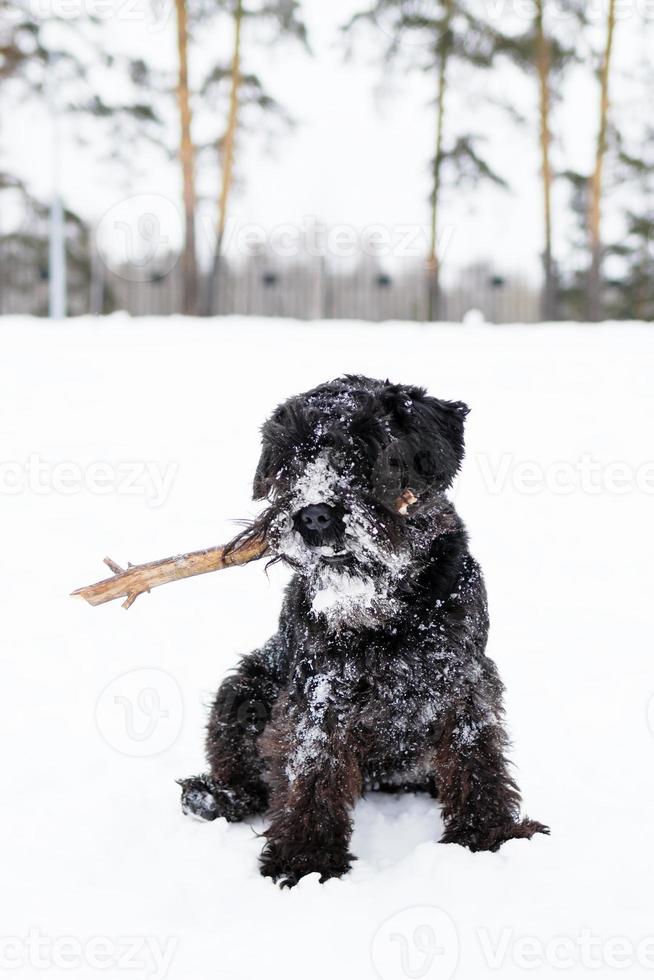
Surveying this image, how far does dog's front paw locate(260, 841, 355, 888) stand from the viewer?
3.00m

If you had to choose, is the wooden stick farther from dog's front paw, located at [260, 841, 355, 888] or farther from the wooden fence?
the wooden fence

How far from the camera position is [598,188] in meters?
15.5

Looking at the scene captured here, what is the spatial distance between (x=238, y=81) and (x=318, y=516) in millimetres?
14574

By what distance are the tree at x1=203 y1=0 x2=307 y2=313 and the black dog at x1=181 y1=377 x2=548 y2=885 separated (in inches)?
524

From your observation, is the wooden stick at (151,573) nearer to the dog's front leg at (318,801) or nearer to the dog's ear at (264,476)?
the dog's ear at (264,476)

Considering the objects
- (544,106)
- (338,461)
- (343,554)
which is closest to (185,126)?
(544,106)

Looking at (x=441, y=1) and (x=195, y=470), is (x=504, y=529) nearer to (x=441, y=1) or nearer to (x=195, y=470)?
(x=195, y=470)

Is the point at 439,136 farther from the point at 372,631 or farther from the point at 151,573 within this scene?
the point at 372,631

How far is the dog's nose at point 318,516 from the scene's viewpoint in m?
2.82

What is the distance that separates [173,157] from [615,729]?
13.7 meters

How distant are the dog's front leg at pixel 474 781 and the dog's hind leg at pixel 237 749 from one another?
83 centimetres

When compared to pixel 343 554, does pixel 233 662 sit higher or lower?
lower

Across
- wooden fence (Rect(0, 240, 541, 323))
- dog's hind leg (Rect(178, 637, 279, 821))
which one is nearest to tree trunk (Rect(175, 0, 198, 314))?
wooden fence (Rect(0, 240, 541, 323))

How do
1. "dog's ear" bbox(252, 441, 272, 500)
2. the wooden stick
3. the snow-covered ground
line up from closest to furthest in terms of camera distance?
the snow-covered ground → "dog's ear" bbox(252, 441, 272, 500) → the wooden stick
